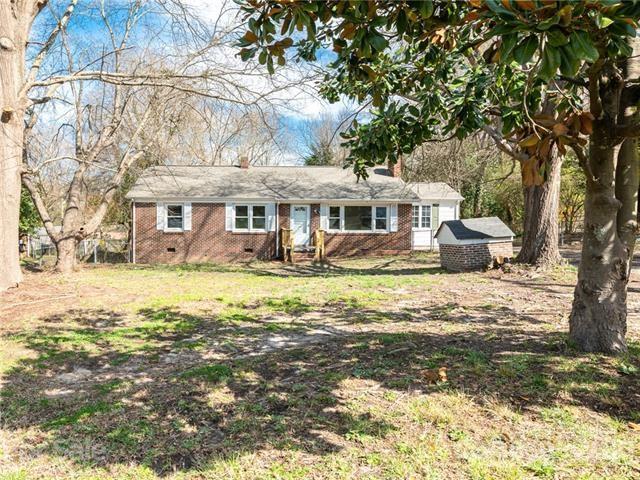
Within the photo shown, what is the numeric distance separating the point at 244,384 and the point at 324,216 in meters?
15.5

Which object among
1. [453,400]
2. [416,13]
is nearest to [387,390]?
[453,400]

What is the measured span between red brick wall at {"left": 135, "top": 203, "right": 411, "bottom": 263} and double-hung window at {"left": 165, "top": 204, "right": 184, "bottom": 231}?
1.07 ft

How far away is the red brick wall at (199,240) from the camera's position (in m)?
18.3

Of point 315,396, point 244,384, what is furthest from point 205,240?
point 315,396

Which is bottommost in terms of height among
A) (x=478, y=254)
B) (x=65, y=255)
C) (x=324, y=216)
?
(x=65, y=255)

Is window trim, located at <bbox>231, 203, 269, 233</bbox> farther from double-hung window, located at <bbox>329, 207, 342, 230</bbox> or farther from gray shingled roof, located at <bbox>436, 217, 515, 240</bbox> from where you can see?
gray shingled roof, located at <bbox>436, 217, 515, 240</bbox>

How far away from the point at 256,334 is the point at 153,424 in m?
2.59

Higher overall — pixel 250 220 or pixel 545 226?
pixel 250 220

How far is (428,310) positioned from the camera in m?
6.82

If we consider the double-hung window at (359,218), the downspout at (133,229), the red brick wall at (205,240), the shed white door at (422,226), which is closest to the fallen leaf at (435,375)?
the red brick wall at (205,240)

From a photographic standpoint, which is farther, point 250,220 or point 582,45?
point 250,220

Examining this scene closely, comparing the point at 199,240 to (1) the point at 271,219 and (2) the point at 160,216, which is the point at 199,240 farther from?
(1) the point at 271,219

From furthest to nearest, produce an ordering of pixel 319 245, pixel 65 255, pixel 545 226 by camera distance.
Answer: pixel 319 245
pixel 65 255
pixel 545 226

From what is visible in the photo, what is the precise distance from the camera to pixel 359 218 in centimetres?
1931
